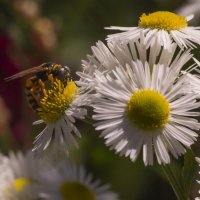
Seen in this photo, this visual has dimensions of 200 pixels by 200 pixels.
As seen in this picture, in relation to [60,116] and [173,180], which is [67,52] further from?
[173,180]

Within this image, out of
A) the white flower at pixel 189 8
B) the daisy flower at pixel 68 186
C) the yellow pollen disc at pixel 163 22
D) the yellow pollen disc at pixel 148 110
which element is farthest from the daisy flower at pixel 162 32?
the white flower at pixel 189 8

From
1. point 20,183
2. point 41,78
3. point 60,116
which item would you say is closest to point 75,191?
point 20,183

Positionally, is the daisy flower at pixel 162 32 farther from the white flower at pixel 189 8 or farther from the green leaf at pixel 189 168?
the white flower at pixel 189 8

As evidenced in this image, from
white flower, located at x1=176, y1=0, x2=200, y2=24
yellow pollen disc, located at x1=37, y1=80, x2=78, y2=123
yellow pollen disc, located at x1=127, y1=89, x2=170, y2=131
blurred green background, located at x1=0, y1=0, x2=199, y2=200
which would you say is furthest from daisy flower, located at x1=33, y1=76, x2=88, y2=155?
white flower, located at x1=176, y1=0, x2=200, y2=24

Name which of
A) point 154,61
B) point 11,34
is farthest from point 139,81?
point 11,34

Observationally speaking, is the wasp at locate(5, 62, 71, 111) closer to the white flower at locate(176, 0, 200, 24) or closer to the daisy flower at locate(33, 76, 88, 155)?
the daisy flower at locate(33, 76, 88, 155)

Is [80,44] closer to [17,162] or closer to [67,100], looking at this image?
[17,162]
